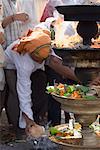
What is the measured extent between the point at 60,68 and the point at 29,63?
1.41ft

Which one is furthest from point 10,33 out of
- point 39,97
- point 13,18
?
point 39,97

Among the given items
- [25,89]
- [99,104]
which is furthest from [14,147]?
[99,104]

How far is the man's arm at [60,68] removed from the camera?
5918 mm

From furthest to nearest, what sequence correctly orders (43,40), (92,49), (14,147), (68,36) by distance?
1. (14,147)
2. (43,40)
3. (68,36)
4. (92,49)

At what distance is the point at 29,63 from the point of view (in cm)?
574

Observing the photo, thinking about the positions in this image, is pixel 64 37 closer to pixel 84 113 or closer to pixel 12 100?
pixel 84 113

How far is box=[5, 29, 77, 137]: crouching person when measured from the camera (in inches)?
213

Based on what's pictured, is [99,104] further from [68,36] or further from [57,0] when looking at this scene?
[57,0]

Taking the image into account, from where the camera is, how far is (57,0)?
20.9 feet

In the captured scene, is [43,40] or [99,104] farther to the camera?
[43,40]

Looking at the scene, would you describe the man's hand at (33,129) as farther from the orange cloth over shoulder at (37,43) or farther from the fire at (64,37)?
the fire at (64,37)

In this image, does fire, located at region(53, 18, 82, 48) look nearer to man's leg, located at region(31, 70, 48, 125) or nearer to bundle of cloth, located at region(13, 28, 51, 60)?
bundle of cloth, located at region(13, 28, 51, 60)

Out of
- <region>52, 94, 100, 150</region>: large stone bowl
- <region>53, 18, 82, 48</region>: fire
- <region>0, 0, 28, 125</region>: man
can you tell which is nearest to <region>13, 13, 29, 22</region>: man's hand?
<region>0, 0, 28, 125</region>: man

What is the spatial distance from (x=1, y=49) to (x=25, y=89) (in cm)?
54
